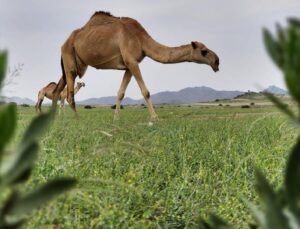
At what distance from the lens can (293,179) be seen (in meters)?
0.46

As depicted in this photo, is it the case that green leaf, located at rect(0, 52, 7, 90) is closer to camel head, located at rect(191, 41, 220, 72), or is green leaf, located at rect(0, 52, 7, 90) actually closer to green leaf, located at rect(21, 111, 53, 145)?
green leaf, located at rect(21, 111, 53, 145)

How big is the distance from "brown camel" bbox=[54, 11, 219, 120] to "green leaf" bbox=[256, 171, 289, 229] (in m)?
11.2

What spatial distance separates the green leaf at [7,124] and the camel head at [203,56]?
11645 mm

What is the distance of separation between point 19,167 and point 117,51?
12950mm

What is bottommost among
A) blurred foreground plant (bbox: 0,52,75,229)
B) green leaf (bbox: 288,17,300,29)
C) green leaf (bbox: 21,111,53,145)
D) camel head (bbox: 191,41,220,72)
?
blurred foreground plant (bbox: 0,52,75,229)

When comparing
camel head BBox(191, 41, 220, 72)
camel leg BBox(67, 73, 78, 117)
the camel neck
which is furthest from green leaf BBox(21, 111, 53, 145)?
camel leg BBox(67, 73, 78, 117)

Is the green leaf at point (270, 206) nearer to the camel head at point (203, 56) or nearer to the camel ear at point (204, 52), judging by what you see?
the camel head at point (203, 56)

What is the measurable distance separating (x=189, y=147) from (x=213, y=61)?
6249mm

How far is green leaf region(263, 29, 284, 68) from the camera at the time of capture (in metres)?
0.48

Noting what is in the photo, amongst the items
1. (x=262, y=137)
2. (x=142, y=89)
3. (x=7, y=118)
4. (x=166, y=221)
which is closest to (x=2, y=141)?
(x=7, y=118)

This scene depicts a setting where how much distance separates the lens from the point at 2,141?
426 mm

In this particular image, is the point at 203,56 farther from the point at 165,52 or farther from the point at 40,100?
the point at 40,100

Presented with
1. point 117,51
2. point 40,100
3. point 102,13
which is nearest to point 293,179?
point 117,51

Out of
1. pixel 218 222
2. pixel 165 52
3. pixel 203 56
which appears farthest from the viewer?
pixel 165 52
